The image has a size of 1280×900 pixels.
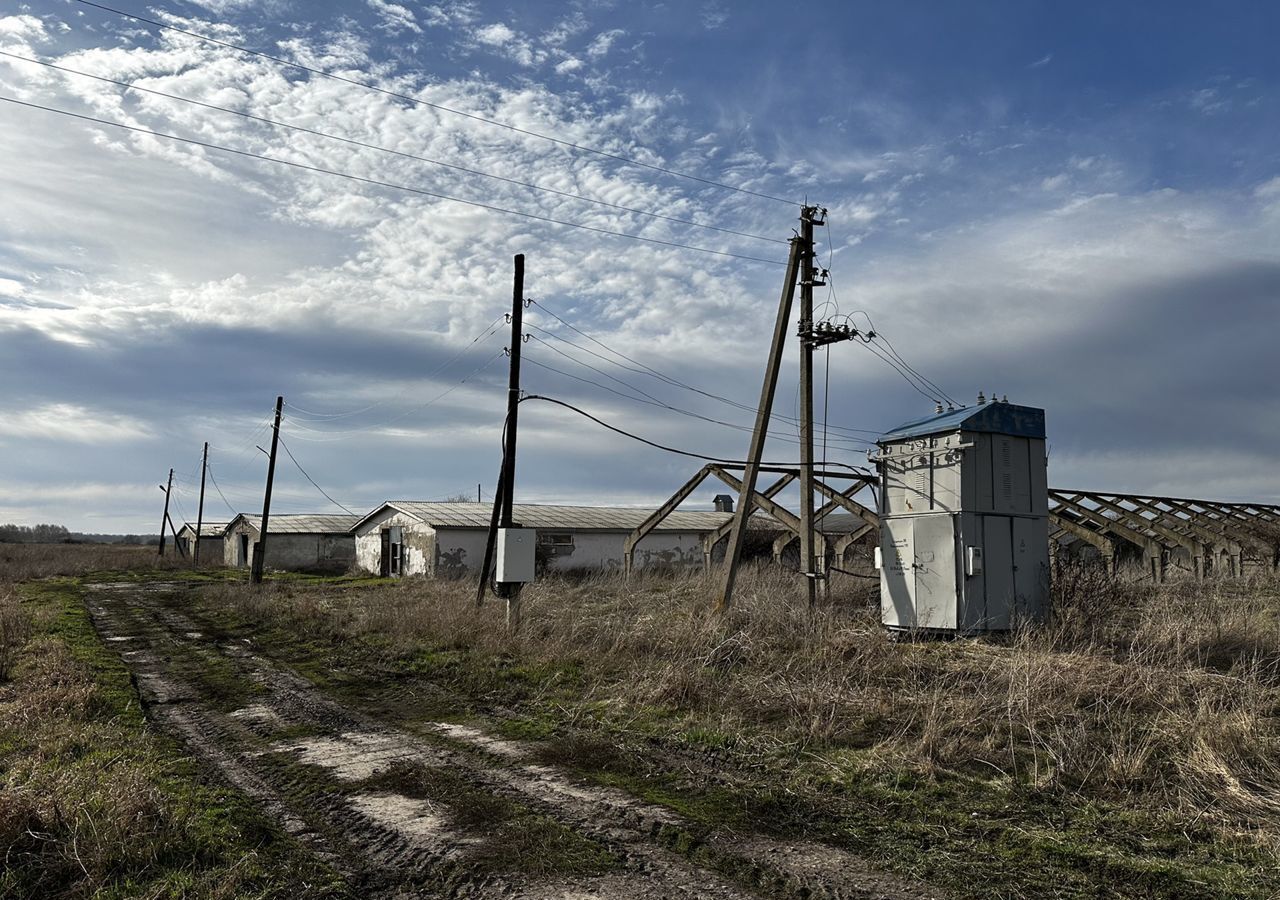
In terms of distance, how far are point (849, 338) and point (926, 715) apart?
27.8 ft

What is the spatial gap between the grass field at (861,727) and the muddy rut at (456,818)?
0.26 metres

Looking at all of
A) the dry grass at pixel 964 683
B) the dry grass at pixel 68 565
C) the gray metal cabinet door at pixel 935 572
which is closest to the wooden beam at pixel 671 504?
the dry grass at pixel 964 683

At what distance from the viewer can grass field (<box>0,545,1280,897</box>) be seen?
501 cm

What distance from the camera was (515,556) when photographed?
14453 mm

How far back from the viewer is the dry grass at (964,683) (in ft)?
20.9

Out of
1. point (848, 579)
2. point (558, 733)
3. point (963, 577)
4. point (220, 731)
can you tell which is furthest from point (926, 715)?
point (848, 579)

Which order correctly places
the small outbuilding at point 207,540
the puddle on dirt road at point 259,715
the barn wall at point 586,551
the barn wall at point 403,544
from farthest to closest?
the small outbuilding at point 207,540, the barn wall at point 403,544, the barn wall at point 586,551, the puddle on dirt road at point 259,715

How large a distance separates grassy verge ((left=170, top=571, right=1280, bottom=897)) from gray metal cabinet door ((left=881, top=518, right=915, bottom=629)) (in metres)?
0.69

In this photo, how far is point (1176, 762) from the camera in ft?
20.9

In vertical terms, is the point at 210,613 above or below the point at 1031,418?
below

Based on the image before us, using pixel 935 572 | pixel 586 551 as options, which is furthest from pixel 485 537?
pixel 935 572

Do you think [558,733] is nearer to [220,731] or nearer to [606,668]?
[606,668]

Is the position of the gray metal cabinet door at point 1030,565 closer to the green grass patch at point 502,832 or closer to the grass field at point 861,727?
the grass field at point 861,727

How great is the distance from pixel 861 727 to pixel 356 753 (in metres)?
4.36
